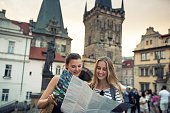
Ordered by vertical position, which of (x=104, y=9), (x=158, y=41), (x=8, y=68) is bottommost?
(x=8, y=68)

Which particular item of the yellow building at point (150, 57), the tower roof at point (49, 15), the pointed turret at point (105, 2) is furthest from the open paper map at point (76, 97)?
the pointed turret at point (105, 2)

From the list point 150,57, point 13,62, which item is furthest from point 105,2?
point 13,62

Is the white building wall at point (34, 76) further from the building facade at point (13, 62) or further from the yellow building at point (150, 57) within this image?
the yellow building at point (150, 57)

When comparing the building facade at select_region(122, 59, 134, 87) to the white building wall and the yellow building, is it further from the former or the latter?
the white building wall

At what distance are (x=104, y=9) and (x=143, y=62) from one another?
14881mm

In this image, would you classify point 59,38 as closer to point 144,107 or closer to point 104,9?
point 104,9

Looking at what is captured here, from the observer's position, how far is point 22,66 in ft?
66.9

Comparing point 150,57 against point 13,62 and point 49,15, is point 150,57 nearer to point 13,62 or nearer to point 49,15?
point 13,62

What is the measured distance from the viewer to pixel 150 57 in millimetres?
27125

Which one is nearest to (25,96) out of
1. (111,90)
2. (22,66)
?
(22,66)

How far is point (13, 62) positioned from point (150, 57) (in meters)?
22.3

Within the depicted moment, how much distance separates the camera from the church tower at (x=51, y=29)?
2948 centimetres

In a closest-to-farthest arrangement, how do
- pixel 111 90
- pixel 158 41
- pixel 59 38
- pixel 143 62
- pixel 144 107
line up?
pixel 111 90, pixel 144 107, pixel 158 41, pixel 143 62, pixel 59 38

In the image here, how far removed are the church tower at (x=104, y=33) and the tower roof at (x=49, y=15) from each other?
6414 mm
